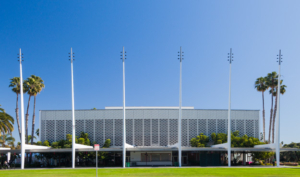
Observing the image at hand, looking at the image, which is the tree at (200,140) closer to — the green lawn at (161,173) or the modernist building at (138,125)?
the modernist building at (138,125)

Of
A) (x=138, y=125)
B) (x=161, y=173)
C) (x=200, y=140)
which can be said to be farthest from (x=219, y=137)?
(x=161, y=173)

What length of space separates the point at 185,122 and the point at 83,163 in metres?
22.0

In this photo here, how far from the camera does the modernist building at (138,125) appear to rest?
66.1 m

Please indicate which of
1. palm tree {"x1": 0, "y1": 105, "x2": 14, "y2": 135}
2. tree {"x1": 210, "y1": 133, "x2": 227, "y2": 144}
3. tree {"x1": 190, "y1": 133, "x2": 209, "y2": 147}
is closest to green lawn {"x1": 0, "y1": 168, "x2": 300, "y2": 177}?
palm tree {"x1": 0, "y1": 105, "x2": 14, "y2": 135}

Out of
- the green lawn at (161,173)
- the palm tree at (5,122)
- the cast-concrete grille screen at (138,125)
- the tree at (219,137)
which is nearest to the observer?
the green lawn at (161,173)

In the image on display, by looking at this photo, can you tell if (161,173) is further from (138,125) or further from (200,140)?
(138,125)

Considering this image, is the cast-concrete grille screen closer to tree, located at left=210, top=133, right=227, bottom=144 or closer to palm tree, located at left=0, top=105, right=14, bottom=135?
tree, located at left=210, top=133, right=227, bottom=144

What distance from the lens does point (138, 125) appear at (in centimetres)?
6631

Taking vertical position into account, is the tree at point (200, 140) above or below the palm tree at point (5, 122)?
below

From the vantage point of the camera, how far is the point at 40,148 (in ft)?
171

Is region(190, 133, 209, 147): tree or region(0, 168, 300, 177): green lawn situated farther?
region(190, 133, 209, 147): tree

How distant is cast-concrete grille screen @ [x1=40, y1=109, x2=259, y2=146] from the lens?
66125 millimetres

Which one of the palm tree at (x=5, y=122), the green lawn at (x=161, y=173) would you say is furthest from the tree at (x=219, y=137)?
the palm tree at (x=5, y=122)

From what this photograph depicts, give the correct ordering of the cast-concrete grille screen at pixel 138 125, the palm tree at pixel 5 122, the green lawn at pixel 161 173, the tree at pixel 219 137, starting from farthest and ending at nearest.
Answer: the cast-concrete grille screen at pixel 138 125
the tree at pixel 219 137
the palm tree at pixel 5 122
the green lawn at pixel 161 173
